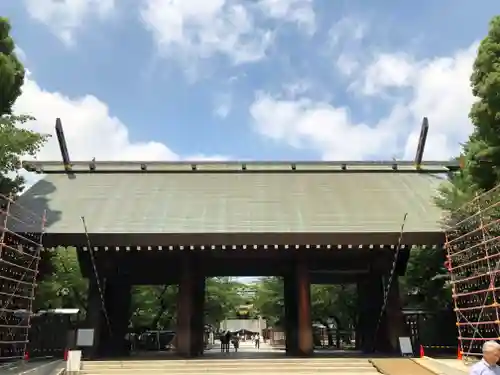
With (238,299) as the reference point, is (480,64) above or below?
above

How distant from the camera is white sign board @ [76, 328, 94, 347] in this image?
559 inches

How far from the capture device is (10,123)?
14.4 meters

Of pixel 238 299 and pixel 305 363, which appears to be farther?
pixel 238 299

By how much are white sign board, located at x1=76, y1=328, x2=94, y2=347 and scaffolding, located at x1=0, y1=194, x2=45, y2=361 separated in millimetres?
1409

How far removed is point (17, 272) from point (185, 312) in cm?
500

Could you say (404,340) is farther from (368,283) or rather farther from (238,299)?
(238,299)

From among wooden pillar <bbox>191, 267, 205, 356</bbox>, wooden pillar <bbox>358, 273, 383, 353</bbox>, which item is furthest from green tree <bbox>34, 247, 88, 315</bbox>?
wooden pillar <bbox>358, 273, 383, 353</bbox>

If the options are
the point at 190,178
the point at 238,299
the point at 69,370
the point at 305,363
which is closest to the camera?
the point at 69,370

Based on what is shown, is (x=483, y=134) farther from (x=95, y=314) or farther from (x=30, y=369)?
(x=30, y=369)

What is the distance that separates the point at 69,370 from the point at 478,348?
10775 mm

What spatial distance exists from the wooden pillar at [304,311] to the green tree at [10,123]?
29.0ft

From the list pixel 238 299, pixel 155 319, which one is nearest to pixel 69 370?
pixel 155 319

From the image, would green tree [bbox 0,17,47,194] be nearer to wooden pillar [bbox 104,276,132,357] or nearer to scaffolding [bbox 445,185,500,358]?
wooden pillar [bbox 104,276,132,357]

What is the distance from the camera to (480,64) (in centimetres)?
1305
